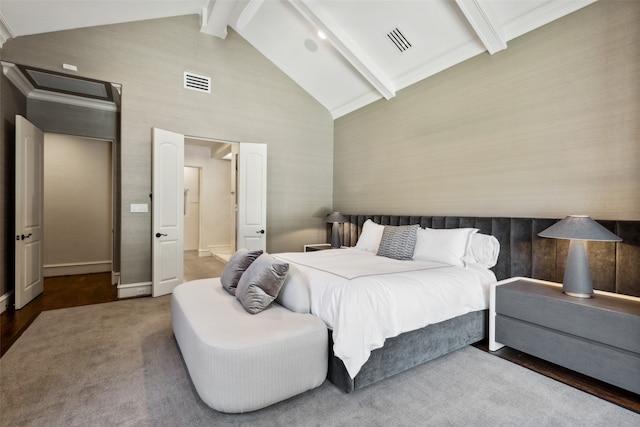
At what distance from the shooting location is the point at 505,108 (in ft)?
10.4

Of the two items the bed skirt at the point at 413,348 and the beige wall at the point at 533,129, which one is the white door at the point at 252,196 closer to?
the beige wall at the point at 533,129

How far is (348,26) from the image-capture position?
3773mm

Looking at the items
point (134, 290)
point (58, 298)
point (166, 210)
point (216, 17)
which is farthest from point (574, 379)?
point (58, 298)

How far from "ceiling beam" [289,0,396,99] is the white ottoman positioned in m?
3.41

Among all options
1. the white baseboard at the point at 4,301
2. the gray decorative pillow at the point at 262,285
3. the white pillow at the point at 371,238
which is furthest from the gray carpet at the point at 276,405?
the white pillow at the point at 371,238

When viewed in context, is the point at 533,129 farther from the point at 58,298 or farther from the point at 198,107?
the point at 58,298

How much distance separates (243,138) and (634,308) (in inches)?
187

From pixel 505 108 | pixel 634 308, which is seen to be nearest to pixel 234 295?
pixel 634 308

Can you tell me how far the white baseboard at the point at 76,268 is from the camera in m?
5.30

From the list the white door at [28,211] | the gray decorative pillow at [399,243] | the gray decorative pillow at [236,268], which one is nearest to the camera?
the gray decorative pillow at [236,268]

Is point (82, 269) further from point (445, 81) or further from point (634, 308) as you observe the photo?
point (634, 308)

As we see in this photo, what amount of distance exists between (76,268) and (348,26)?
608cm

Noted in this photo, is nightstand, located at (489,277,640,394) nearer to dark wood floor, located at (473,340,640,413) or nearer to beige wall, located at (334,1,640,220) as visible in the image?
dark wood floor, located at (473,340,640,413)

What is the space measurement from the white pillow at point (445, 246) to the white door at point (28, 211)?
177 inches
